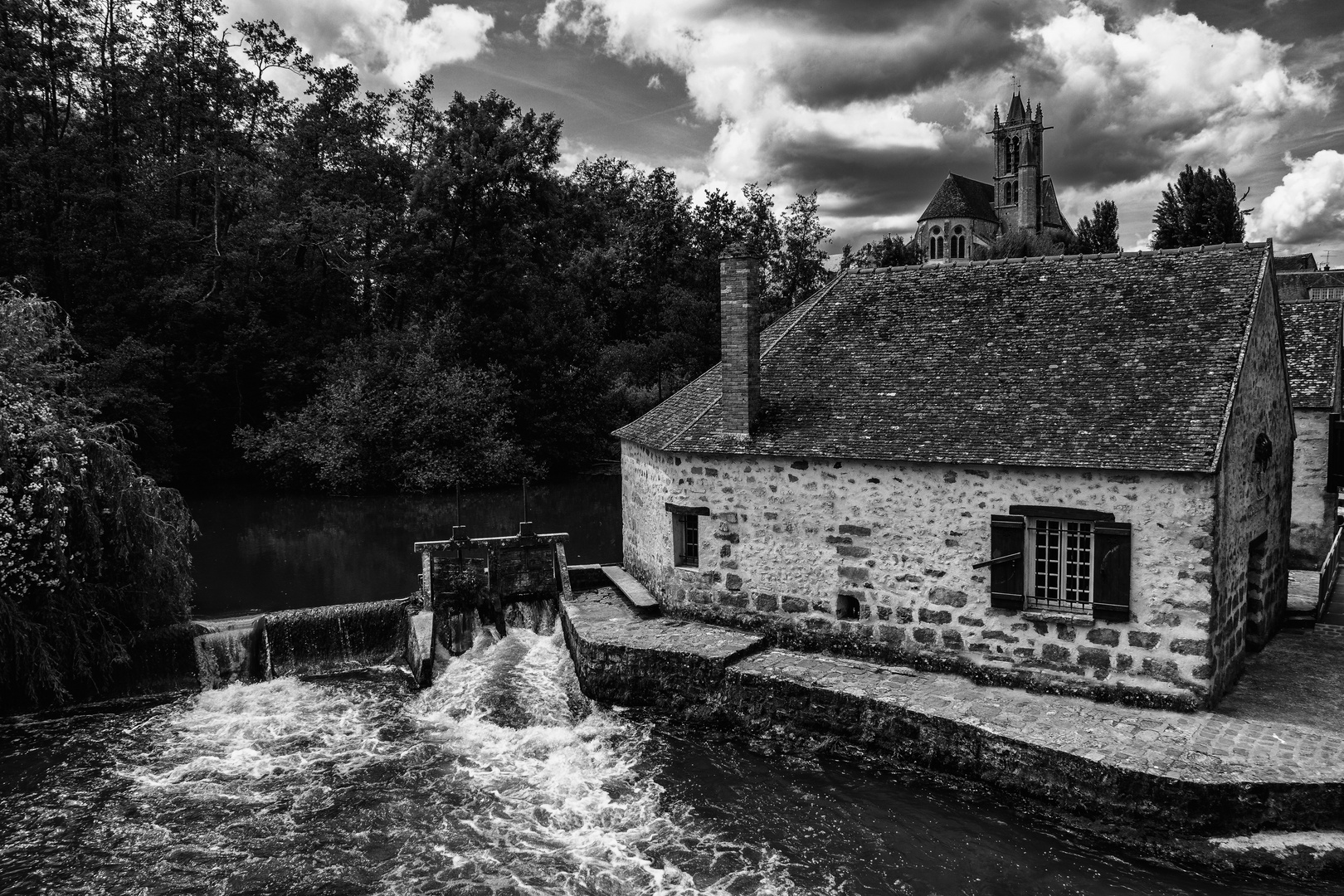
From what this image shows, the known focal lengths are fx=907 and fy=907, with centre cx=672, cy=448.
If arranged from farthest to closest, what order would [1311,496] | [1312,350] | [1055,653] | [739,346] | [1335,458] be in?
[1312,350], [1311,496], [1335,458], [739,346], [1055,653]

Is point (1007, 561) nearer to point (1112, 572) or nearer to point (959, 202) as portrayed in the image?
point (1112, 572)

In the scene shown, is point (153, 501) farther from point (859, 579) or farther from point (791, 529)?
point (859, 579)

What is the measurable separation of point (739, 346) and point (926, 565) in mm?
4158

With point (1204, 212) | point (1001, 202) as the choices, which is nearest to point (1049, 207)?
point (1001, 202)

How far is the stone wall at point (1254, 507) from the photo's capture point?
10633mm

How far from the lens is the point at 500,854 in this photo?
9.16m

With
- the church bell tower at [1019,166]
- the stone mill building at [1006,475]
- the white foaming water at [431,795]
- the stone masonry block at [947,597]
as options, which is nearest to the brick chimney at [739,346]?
the stone mill building at [1006,475]

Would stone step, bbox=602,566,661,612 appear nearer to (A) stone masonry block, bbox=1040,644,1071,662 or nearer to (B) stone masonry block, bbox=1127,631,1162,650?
(A) stone masonry block, bbox=1040,644,1071,662

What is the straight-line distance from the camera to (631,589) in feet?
50.8

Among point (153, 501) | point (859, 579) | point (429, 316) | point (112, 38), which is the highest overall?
point (112, 38)

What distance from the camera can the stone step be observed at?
14523 millimetres

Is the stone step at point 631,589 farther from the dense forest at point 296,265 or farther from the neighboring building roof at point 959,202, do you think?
the neighboring building roof at point 959,202

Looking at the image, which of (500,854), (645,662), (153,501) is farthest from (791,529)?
(153,501)

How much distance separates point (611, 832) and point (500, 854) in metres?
1.16
